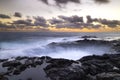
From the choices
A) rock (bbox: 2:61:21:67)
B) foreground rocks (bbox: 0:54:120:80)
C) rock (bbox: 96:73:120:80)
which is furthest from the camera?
rock (bbox: 2:61:21:67)

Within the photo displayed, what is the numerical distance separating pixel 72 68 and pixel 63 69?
0.27m

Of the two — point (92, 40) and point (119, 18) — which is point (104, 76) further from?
point (92, 40)

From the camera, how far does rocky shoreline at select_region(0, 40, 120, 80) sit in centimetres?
606

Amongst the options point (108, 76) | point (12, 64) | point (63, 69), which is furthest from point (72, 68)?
point (12, 64)

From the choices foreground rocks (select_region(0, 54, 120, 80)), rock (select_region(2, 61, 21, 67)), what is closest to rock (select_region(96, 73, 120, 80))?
foreground rocks (select_region(0, 54, 120, 80))

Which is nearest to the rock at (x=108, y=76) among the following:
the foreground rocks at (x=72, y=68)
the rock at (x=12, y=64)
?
the foreground rocks at (x=72, y=68)

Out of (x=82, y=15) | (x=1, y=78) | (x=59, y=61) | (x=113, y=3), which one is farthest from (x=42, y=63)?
(x=113, y=3)

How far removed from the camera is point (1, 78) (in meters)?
6.28

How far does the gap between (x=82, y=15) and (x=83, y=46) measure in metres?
1.62

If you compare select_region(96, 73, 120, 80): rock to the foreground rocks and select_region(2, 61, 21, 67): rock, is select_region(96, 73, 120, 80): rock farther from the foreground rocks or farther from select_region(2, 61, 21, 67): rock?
select_region(2, 61, 21, 67): rock

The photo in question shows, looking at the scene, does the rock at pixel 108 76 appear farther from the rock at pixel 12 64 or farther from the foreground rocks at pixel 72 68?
the rock at pixel 12 64

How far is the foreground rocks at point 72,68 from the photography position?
6043 millimetres

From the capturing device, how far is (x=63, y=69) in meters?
6.35

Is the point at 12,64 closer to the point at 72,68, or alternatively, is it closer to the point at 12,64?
the point at 12,64
